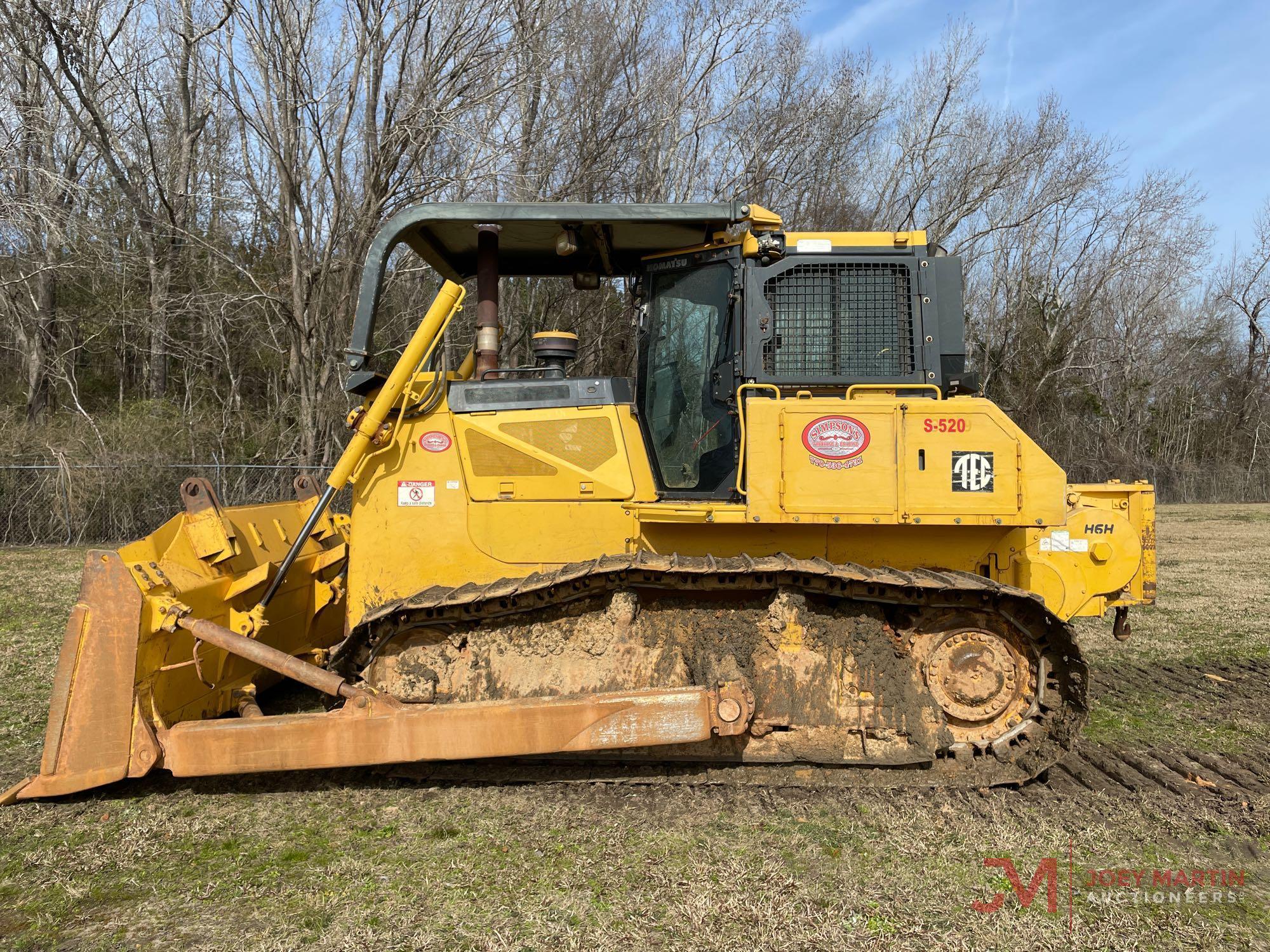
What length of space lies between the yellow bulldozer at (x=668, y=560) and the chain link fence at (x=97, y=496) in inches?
434

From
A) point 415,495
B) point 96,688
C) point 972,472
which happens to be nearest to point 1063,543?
point 972,472

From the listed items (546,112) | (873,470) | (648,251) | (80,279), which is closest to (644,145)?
(546,112)

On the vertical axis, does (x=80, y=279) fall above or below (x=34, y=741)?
above

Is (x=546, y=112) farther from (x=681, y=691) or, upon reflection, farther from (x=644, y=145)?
(x=681, y=691)

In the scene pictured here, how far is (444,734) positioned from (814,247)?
3.16 meters

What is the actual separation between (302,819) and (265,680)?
1.67 m

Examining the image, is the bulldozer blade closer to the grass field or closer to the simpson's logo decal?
the grass field

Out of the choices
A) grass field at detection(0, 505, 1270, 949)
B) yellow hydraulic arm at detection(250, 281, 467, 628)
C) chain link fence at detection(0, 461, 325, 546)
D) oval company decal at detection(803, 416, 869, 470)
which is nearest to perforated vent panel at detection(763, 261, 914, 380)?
oval company decal at detection(803, 416, 869, 470)

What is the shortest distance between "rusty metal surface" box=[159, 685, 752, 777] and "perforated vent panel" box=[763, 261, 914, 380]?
184 cm

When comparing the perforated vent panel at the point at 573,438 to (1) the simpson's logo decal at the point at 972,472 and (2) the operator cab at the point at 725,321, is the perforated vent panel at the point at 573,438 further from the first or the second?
(1) the simpson's logo decal at the point at 972,472

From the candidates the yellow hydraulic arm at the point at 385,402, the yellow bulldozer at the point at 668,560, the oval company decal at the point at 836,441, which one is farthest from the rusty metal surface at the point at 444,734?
the oval company decal at the point at 836,441

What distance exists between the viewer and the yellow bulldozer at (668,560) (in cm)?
395

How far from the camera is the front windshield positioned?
181 inches

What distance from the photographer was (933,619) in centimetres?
430
